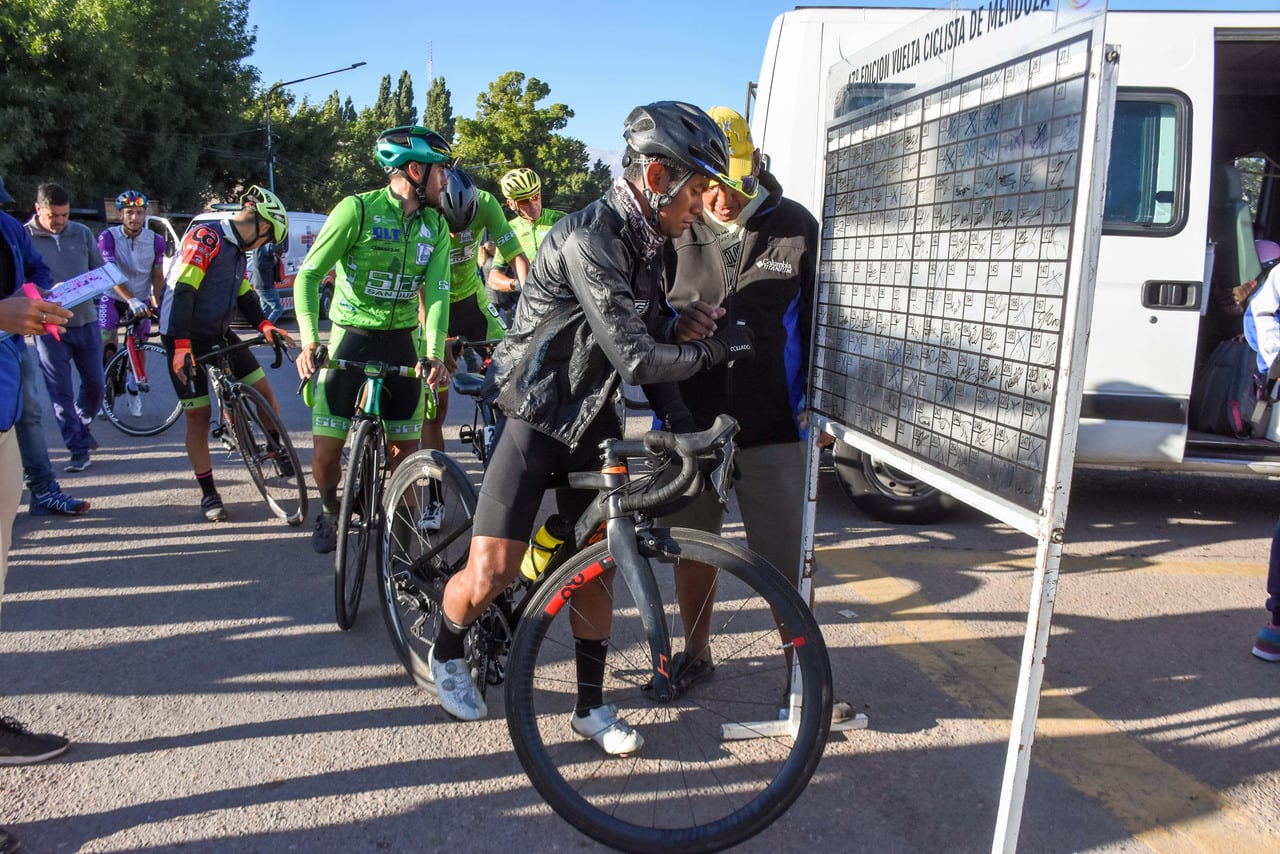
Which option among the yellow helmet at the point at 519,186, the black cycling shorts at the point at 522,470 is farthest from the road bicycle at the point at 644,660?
the yellow helmet at the point at 519,186

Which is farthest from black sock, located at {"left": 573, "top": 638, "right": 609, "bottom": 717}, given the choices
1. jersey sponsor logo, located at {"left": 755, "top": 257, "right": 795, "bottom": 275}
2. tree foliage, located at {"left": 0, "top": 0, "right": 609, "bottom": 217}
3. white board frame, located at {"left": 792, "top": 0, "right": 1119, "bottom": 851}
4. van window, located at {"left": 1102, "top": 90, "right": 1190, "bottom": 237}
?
tree foliage, located at {"left": 0, "top": 0, "right": 609, "bottom": 217}

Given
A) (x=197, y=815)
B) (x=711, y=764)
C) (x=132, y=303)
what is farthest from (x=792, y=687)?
(x=132, y=303)

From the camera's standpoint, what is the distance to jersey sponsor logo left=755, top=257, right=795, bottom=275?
122 inches

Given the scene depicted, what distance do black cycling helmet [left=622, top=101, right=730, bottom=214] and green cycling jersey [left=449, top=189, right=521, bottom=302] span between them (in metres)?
3.26

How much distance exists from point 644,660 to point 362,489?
53.5 inches

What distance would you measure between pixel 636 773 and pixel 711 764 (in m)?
0.24

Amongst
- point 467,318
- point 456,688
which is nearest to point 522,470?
point 456,688

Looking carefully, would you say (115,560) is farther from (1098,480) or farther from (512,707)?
(1098,480)

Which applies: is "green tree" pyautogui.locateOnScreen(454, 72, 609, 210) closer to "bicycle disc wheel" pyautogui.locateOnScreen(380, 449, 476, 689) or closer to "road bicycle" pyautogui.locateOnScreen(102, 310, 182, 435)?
"road bicycle" pyautogui.locateOnScreen(102, 310, 182, 435)

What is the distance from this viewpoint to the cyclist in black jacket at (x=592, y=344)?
2418 millimetres

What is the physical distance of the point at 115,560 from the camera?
16.1 feet

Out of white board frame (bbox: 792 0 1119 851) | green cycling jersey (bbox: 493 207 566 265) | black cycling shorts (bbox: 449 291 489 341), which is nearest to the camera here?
white board frame (bbox: 792 0 1119 851)

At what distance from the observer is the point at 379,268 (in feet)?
13.7

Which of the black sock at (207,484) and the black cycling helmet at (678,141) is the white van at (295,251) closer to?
the black sock at (207,484)
